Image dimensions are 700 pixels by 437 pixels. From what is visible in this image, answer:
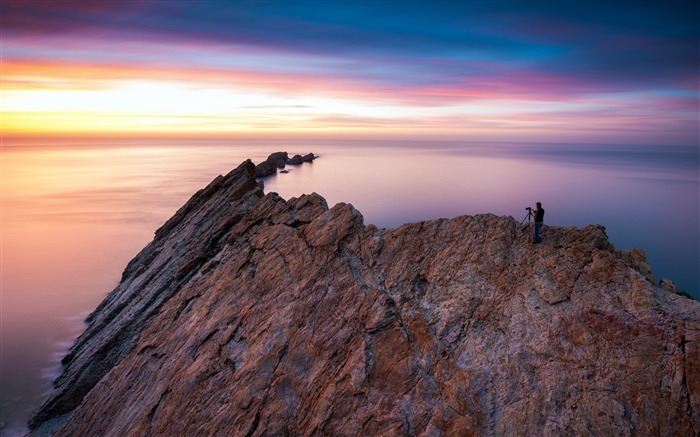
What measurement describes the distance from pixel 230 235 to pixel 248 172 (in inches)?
394

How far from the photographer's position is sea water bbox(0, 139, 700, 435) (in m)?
39.2

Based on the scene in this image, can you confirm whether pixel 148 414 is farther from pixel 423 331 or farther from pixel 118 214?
pixel 118 214

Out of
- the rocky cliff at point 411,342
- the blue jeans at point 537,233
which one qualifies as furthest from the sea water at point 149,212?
the blue jeans at point 537,233

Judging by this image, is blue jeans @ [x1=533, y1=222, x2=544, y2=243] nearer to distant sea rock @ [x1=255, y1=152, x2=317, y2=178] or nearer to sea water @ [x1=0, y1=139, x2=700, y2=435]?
sea water @ [x1=0, y1=139, x2=700, y2=435]

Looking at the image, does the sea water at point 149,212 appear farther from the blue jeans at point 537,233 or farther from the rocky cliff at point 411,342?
the blue jeans at point 537,233

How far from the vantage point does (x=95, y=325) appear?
108ft

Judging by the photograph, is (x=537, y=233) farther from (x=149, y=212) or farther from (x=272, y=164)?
(x=272, y=164)

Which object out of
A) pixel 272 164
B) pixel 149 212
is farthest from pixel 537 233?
pixel 272 164

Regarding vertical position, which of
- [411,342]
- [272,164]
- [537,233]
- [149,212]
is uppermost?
[537,233]

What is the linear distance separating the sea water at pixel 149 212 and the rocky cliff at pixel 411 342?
16349mm

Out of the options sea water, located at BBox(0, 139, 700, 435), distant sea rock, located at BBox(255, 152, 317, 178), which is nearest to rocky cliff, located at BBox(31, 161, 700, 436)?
sea water, located at BBox(0, 139, 700, 435)

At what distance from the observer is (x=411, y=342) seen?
1567 centimetres

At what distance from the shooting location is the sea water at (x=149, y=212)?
129 feet

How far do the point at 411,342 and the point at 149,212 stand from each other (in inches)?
3327
